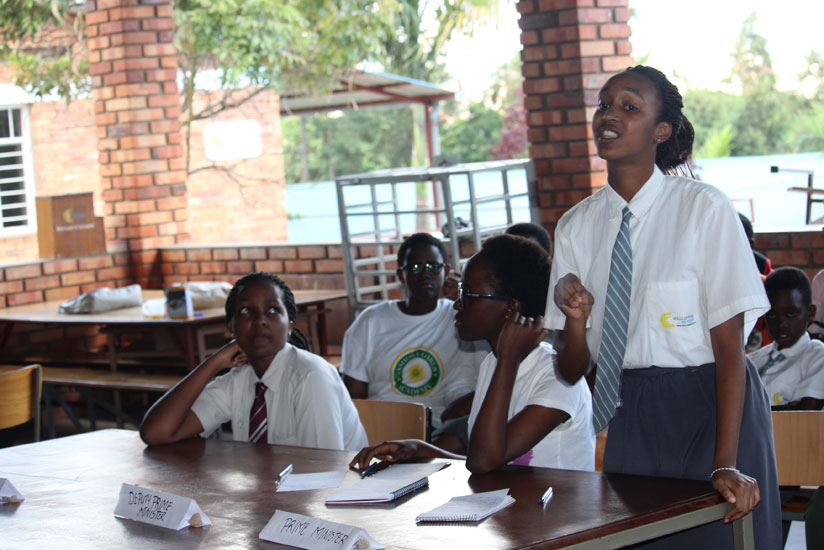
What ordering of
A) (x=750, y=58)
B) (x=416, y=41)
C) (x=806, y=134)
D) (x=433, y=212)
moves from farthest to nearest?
(x=750, y=58) → (x=806, y=134) → (x=416, y=41) → (x=433, y=212)

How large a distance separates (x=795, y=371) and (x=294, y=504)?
2103 mm

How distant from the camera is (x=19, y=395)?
4504mm

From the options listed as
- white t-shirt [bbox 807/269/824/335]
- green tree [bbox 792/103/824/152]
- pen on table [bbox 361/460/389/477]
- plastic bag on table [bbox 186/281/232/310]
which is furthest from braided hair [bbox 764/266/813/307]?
green tree [bbox 792/103/824/152]

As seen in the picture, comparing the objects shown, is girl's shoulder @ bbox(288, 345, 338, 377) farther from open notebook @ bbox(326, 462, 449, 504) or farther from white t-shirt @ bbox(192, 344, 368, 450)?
open notebook @ bbox(326, 462, 449, 504)

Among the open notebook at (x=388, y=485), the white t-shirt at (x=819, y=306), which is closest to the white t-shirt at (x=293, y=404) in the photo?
the open notebook at (x=388, y=485)

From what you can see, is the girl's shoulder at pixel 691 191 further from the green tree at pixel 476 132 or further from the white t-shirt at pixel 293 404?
the green tree at pixel 476 132

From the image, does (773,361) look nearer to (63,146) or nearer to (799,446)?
(799,446)

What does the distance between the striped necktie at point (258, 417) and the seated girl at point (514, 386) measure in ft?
2.19

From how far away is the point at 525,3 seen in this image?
541 cm

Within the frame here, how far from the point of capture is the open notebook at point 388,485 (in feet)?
6.82

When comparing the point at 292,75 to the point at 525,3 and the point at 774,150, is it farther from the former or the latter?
the point at 774,150

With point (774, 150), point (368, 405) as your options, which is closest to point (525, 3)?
point (368, 405)

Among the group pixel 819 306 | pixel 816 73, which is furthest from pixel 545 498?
pixel 816 73

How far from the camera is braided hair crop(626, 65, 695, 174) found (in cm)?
213
